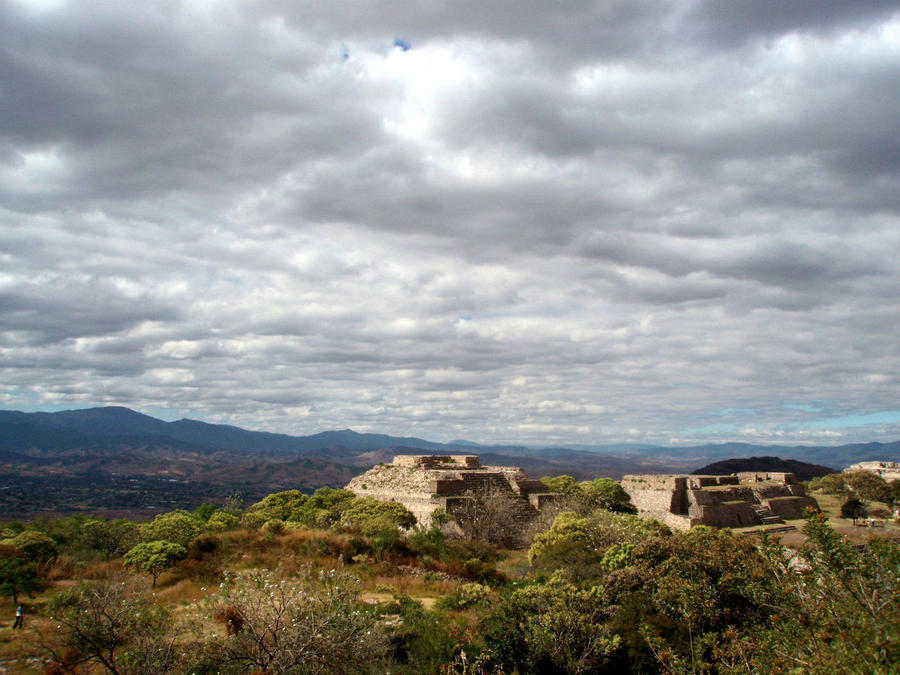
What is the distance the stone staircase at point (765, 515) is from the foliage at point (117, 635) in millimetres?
35690

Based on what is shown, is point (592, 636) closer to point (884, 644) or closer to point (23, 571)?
point (884, 644)

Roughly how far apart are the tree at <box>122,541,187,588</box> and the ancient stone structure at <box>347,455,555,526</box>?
15.5 metres

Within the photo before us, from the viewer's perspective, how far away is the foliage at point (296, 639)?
9.12 meters

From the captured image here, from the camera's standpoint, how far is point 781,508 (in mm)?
35906

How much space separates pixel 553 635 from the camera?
38.6 feet

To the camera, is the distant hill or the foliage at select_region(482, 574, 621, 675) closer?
the foliage at select_region(482, 574, 621, 675)

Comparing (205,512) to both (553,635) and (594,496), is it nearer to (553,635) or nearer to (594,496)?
(594,496)

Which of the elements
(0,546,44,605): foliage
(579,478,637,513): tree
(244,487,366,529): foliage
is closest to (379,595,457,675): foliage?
(0,546,44,605): foliage

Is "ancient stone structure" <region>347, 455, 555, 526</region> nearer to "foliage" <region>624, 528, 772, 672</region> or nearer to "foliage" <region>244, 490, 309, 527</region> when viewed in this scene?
"foliage" <region>244, 490, 309, 527</region>

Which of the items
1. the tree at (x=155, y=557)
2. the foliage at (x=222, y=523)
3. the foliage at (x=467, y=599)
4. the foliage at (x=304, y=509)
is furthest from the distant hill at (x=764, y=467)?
the tree at (x=155, y=557)

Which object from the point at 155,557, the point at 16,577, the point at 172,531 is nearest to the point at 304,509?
the point at 172,531

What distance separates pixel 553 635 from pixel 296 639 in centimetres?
565

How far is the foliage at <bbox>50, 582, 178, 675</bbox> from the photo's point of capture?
29.8ft

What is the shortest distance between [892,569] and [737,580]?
6105mm
